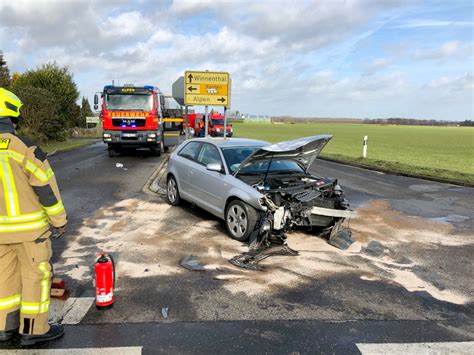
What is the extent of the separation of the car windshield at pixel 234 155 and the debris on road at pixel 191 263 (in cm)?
178

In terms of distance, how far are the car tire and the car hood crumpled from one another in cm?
60

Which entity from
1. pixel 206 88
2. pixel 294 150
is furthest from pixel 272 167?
pixel 206 88

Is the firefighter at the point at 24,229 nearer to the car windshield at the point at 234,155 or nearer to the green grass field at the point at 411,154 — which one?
the car windshield at the point at 234,155

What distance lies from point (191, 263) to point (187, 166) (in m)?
3.03

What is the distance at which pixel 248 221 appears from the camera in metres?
5.79

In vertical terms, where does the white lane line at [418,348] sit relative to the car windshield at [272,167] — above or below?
below

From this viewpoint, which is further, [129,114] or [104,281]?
[129,114]

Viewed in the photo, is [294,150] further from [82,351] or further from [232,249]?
[82,351]

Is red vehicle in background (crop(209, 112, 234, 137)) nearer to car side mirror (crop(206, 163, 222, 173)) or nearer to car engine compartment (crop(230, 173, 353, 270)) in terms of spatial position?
car side mirror (crop(206, 163, 222, 173))

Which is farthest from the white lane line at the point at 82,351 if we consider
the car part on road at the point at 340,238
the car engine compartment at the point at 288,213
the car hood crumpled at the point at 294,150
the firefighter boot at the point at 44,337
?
the car part on road at the point at 340,238

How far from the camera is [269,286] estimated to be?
14.8ft

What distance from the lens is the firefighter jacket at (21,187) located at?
3037mm

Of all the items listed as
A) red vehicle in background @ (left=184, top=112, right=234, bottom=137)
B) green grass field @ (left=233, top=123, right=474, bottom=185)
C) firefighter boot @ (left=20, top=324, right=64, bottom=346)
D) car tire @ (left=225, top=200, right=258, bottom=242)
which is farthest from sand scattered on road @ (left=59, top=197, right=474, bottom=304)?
red vehicle in background @ (left=184, top=112, right=234, bottom=137)

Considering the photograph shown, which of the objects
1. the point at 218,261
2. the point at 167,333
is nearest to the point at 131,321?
the point at 167,333
